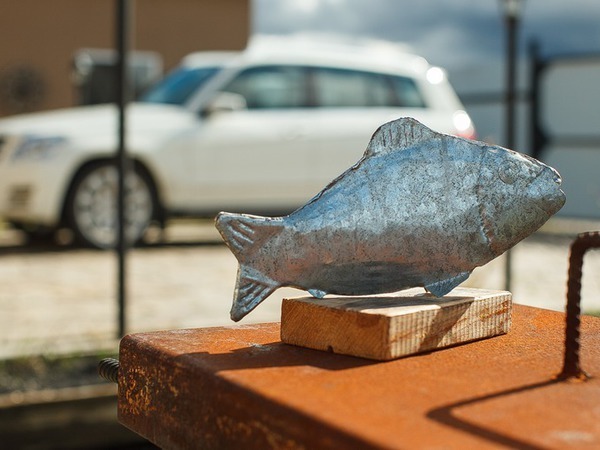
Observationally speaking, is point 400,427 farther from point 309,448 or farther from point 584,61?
point 584,61

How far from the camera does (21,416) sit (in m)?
3.56

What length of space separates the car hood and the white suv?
10 mm

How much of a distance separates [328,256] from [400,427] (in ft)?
1.62

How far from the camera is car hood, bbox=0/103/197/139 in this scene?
7.54m

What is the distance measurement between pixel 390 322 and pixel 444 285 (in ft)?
0.72

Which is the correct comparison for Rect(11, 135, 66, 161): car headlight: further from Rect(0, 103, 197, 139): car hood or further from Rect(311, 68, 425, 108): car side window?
Rect(311, 68, 425, 108): car side window

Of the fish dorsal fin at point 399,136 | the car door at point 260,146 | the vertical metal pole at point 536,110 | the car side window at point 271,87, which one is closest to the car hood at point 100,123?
the car door at point 260,146

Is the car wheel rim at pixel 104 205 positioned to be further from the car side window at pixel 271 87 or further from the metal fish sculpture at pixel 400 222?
the metal fish sculpture at pixel 400 222

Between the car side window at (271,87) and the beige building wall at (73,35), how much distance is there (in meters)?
6.75

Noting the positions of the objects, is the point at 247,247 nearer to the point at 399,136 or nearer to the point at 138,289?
the point at 399,136

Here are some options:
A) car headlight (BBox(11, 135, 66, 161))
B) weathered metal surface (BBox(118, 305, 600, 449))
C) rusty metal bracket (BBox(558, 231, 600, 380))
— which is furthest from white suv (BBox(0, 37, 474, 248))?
rusty metal bracket (BBox(558, 231, 600, 380))

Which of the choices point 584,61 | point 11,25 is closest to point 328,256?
point 584,61

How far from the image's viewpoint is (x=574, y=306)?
4.56ft

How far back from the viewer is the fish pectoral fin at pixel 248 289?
1.52 meters
